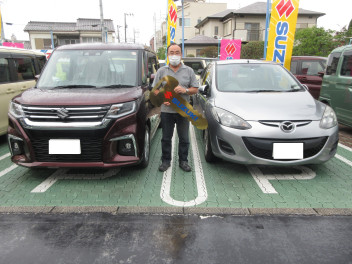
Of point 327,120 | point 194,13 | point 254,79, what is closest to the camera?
point 327,120

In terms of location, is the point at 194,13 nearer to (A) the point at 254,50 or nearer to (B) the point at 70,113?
(A) the point at 254,50

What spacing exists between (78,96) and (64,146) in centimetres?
60

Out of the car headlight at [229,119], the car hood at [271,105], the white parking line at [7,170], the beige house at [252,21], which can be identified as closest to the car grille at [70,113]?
the white parking line at [7,170]

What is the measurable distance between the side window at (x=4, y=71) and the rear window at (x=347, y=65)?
21.3 feet

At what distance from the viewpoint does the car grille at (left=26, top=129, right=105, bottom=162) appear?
3020 mm

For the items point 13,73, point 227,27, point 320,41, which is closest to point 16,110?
point 13,73

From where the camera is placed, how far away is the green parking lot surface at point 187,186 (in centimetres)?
294

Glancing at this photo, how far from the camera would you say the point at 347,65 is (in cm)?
529

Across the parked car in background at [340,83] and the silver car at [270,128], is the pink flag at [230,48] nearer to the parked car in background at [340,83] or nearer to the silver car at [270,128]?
the parked car in background at [340,83]

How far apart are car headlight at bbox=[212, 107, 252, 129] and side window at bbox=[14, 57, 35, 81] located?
415 cm

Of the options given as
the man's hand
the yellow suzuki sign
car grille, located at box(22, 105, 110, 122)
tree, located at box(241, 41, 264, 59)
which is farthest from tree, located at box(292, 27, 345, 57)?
car grille, located at box(22, 105, 110, 122)

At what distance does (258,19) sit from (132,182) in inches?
1291

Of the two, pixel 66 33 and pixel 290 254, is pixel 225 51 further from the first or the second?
pixel 66 33

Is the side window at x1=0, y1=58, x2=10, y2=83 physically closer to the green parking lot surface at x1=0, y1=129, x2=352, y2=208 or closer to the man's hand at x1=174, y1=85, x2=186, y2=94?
the green parking lot surface at x1=0, y1=129, x2=352, y2=208
